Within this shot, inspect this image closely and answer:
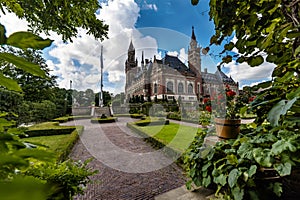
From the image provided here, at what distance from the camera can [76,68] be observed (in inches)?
301

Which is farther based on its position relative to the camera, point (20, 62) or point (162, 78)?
point (162, 78)

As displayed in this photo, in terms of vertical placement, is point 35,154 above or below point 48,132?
above

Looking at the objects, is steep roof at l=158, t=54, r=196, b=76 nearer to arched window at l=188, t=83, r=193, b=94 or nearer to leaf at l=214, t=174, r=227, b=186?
arched window at l=188, t=83, r=193, b=94

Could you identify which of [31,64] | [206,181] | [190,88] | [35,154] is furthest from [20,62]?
[190,88]

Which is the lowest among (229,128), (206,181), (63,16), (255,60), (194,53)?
(206,181)

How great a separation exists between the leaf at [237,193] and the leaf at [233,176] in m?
0.06

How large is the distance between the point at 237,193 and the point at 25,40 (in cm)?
195

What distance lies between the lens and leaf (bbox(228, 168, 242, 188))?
5.36ft

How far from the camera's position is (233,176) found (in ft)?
5.49

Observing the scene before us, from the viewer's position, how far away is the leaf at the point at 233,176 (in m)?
1.63

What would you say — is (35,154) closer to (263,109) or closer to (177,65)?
(263,109)

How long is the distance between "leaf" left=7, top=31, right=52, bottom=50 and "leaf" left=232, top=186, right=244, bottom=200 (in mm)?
1917

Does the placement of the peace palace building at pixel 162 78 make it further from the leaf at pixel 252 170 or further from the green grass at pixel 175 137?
the leaf at pixel 252 170

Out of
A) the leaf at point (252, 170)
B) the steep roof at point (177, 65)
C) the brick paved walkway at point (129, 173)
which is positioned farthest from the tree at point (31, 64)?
the steep roof at point (177, 65)
